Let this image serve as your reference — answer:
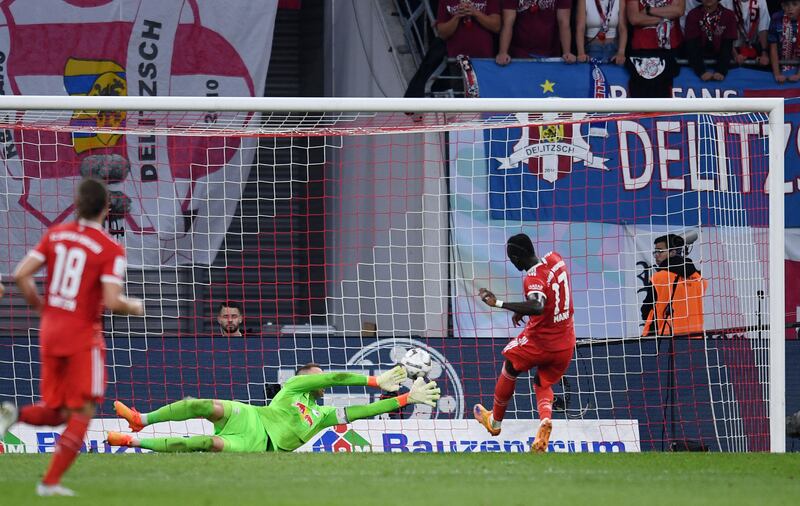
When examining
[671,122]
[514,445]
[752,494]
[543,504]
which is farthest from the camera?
[671,122]

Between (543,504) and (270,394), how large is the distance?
617 cm

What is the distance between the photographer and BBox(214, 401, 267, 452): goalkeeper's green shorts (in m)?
11.1

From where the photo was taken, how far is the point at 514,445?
1268cm

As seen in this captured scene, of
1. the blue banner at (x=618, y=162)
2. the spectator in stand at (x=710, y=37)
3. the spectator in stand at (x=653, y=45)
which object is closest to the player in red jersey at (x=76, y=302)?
the blue banner at (x=618, y=162)

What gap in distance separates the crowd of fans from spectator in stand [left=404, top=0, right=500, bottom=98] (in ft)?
0.04

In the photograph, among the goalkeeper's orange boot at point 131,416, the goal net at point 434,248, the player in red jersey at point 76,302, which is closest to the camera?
the player in red jersey at point 76,302

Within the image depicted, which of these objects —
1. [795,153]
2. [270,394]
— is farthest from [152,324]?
[795,153]

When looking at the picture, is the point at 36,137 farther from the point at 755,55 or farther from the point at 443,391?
the point at 755,55

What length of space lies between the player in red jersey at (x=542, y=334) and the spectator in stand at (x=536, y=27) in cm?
520

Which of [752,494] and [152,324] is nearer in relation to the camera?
[752,494]

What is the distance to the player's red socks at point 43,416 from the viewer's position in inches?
279

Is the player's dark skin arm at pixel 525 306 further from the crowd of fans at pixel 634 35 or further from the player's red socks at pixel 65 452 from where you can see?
the crowd of fans at pixel 634 35

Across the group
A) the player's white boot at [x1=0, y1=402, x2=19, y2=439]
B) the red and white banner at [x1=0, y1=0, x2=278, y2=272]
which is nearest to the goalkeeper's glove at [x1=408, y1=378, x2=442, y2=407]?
the red and white banner at [x1=0, y1=0, x2=278, y2=272]

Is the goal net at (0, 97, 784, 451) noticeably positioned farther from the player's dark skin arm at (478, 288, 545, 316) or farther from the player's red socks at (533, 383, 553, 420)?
the player's red socks at (533, 383, 553, 420)
